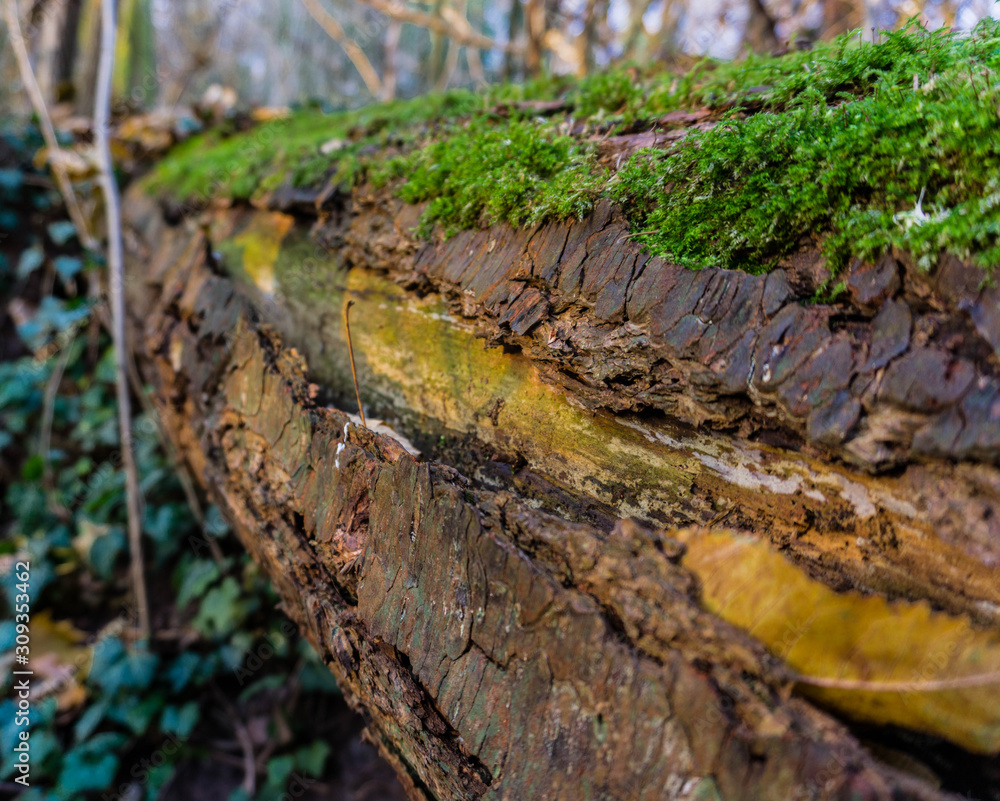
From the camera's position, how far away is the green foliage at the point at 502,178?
1.38 m

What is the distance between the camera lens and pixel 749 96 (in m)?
1.39

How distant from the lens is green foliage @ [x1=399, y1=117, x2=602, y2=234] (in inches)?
54.2

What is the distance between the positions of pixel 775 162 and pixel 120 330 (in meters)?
3.55

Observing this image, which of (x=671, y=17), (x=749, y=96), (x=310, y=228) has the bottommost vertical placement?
(x=310, y=228)

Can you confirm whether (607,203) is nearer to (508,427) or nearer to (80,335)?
(508,427)

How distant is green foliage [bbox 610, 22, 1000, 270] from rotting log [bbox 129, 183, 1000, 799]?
0.31 feet

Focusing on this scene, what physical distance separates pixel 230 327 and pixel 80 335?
289cm

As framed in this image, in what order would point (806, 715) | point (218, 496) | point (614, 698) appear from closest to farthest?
point (806, 715), point (614, 698), point (218, 496)

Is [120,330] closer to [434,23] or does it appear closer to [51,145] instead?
[51,145]

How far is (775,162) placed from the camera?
1149mm

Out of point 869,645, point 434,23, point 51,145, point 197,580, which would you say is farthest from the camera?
point 434,23

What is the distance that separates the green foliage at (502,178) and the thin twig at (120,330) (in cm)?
244

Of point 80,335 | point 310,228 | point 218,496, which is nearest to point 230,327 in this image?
point 310,228

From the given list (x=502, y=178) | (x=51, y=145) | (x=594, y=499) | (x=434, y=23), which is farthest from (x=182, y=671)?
(x=434, y=23)
